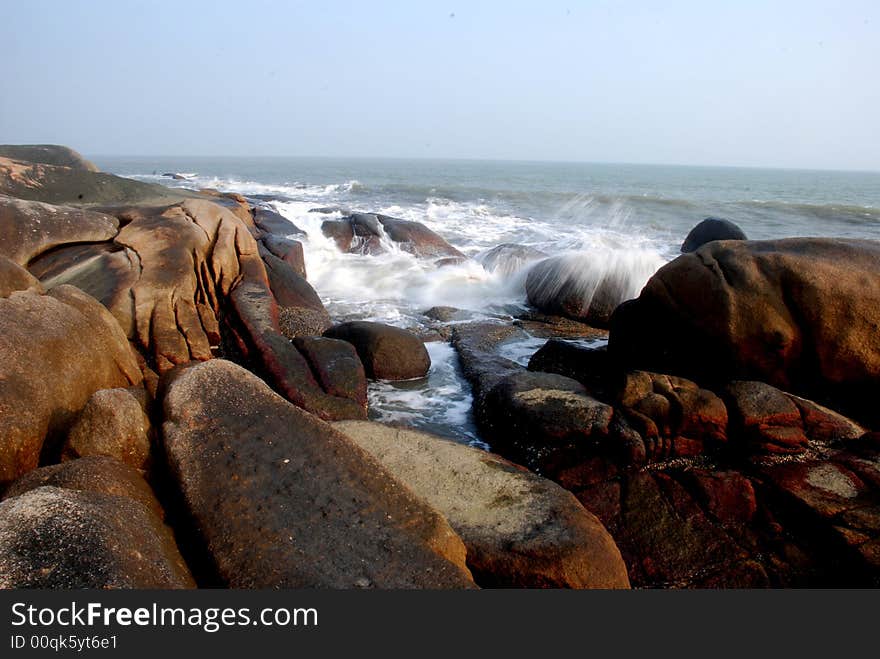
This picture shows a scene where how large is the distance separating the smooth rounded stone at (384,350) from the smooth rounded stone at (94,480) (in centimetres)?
333

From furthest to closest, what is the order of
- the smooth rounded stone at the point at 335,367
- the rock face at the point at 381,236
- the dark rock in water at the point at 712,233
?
the rock face at the point at 381,236 → the dark rock in water at the point at 712,233 → the smooth rounded stone at the point at 335,367

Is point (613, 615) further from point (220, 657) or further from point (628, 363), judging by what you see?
point (628, 363)

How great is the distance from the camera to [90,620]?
162cm

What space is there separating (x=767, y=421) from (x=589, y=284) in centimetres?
423

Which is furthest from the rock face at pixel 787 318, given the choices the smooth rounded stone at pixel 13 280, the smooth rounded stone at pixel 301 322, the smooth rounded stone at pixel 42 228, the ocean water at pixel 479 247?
the smooth rounded stone at pixel 42 228

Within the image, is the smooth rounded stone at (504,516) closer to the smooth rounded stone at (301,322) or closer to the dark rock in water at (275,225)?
the smooth rounded stone at (301,322)

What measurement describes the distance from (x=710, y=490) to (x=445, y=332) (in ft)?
13.8

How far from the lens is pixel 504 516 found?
287 centimetres

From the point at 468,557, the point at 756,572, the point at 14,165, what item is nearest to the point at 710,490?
the point at 756,572

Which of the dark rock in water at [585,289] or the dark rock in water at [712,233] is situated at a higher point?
the dark rock in water at [712,233]

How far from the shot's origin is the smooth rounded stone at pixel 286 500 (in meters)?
2.02

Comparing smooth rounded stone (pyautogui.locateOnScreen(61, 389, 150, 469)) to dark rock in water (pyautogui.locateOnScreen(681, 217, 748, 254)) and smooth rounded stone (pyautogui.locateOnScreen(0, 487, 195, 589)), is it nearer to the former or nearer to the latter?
smooth rounded stone (pyautogui.locateOnScreen(0, 487, 195, 589))

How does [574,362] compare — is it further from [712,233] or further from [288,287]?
[712,233]

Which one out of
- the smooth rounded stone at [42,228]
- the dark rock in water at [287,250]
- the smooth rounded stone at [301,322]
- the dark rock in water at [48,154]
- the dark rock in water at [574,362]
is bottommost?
the dark rock in water at [574,362]
